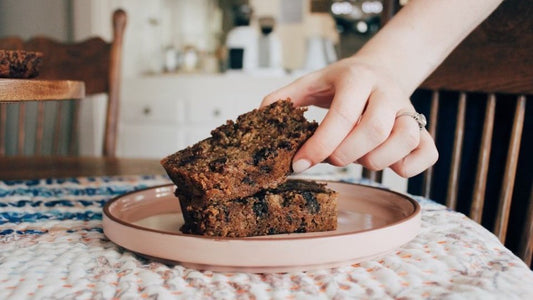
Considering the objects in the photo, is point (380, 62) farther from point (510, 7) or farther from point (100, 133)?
point (100, 133)

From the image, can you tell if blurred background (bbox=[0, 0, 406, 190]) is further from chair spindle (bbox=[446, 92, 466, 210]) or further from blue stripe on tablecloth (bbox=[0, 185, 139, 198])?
blue stripe on tablecloth (bbox=[0, 185, 139, 198])

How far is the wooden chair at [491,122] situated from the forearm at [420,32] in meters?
0.13

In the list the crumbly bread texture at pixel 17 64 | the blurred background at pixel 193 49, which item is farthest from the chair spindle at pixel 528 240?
the blurred background at pixel 193 49

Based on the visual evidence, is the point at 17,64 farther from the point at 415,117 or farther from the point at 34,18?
the point at 34,18

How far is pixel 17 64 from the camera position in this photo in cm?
76

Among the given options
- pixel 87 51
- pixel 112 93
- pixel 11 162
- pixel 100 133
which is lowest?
pixel 100 133

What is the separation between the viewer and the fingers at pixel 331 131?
59 centimetres

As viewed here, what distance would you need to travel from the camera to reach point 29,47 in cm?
173

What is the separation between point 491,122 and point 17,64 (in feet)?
2.65

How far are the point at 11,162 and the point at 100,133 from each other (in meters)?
1.84

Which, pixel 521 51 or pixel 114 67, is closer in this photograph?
pixel 521 51

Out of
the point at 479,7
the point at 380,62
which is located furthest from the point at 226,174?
the point at 479,7

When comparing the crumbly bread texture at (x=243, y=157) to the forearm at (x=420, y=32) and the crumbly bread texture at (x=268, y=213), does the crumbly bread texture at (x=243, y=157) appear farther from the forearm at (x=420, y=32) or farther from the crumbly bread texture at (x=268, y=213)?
the forearm at (x=420, y=32)

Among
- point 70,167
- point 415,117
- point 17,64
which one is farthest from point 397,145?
point 70,167
